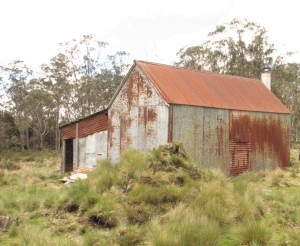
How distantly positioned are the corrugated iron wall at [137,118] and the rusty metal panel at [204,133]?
756 millimetres

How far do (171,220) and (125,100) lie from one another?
1175cm

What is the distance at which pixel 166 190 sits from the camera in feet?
31.5

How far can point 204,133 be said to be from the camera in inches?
715

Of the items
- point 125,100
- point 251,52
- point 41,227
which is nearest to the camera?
point 41,227

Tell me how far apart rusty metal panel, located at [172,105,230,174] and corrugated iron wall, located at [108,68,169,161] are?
76 centimetres

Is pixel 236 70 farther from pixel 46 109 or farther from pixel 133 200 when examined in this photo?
pixel 133 200

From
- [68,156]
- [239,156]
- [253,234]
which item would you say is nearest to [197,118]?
[239,156]

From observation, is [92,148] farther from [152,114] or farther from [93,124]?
[152,114]

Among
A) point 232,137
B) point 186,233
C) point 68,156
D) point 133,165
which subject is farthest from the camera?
point 68,156

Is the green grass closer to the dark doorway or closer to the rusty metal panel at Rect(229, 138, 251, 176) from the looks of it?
the rusty metal panel at Rect(229, 138, 251, 176)

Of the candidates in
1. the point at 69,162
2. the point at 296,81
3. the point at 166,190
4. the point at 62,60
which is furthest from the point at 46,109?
the point at 166,190

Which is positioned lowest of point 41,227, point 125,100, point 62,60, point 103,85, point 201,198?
point 41,227

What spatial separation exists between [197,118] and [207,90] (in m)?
2.62

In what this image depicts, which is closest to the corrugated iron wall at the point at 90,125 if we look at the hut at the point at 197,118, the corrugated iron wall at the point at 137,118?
the hut at the point at 197,118
